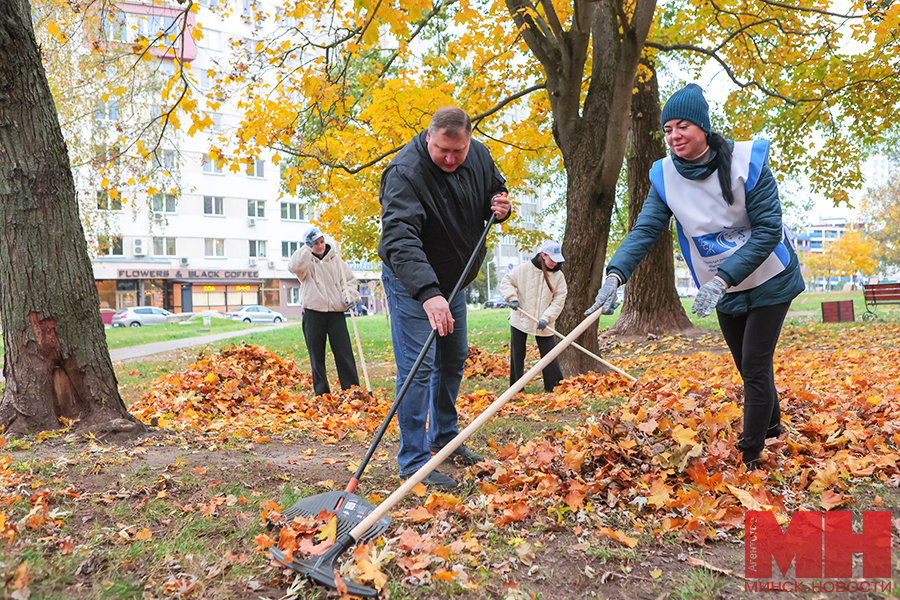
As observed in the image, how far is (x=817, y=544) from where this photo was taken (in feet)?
8.00

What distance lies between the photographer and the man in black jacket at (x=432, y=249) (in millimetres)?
3152

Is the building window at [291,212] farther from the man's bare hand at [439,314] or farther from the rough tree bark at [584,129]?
the man's bare hand at [439,314]

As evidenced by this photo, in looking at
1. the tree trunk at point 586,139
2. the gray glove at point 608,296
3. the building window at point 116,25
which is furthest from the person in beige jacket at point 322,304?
the gray glove at point 608,296

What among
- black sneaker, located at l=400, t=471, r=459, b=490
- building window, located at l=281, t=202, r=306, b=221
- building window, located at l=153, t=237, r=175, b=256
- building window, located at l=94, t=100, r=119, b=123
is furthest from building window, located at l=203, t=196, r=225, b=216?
black sneaker, located at l=400, t=471, r=459, b=490

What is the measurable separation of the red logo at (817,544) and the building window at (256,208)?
4047 cm

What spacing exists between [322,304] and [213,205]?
34.9m

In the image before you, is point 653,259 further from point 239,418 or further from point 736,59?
point 239,418

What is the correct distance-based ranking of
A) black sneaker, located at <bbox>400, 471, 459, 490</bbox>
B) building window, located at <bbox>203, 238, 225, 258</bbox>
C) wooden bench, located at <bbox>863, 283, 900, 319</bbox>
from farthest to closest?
1. building window, located at <bbox>203, 238, 225, 258</bbox>
2. wooden bench, located at <bbox>863, 283, 900, 319</bbox>
3. black sneaker, located at <bbox>400, 471, 459, 490</bbox>

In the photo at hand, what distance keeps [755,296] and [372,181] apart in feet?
32.1

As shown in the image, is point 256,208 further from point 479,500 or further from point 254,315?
point 479,500

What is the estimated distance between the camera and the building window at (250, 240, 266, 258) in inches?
1602

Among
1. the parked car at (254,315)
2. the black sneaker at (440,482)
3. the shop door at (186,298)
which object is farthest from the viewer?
the shop door at (186,298)

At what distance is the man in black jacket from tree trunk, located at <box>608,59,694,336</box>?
8.11 m

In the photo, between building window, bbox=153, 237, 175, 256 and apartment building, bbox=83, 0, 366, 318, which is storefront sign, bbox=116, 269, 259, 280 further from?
building window, bbox=153, 237, 175, 256
